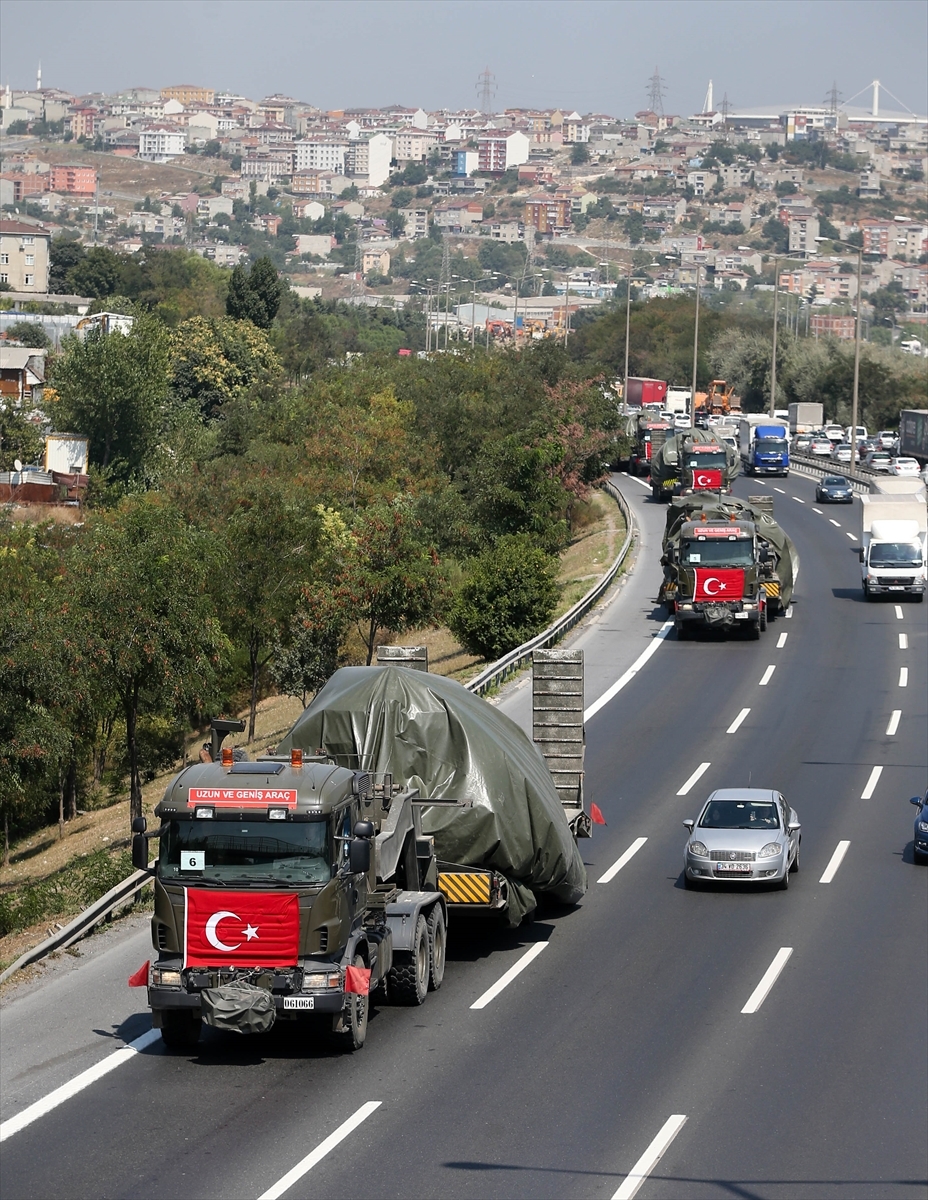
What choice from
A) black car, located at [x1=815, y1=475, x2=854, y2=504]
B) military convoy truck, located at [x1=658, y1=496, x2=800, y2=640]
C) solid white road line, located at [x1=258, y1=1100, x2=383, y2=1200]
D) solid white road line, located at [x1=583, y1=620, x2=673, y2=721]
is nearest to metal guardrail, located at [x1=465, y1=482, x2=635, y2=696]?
solid white road line, located at [x1=583, y1=620, x2=673, y2=721]

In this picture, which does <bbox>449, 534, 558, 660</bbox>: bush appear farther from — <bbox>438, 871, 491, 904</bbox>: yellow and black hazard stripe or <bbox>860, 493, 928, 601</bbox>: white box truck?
<bbox>438, 871, 491, 904</bbox>: yellow and black hazard stripe

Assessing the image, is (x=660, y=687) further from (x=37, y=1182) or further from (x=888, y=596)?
(x=37, y=1182)

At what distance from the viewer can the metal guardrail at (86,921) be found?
18.5 m

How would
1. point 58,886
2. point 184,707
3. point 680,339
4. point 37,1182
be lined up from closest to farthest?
point 37,1182, point 58,886, point 184,707, point 680,339

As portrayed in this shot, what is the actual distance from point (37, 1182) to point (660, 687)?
2899cm

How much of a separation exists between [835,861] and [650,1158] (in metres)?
13.6

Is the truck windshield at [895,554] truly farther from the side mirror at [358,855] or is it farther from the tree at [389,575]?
the side mirror at [358,855]

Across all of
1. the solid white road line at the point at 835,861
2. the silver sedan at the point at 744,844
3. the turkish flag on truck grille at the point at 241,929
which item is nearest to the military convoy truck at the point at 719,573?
the solid white road line at the point at 835,861

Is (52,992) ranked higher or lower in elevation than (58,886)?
higher

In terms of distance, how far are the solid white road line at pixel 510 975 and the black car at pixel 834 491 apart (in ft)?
192

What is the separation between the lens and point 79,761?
46.7m

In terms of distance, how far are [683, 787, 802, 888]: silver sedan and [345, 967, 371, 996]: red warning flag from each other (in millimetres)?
9747

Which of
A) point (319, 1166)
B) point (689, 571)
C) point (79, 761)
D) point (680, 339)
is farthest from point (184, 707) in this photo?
point (680, 339)

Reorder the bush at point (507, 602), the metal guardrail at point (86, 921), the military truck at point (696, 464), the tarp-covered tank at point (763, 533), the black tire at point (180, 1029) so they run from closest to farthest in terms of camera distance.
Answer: the black tire at point (180, 1029) < the metal guardrail at point (86, 921) < the bush at point (507, 602) < the tarp-covered tank at point (763, 533) < the military truck at point (696, 464)
